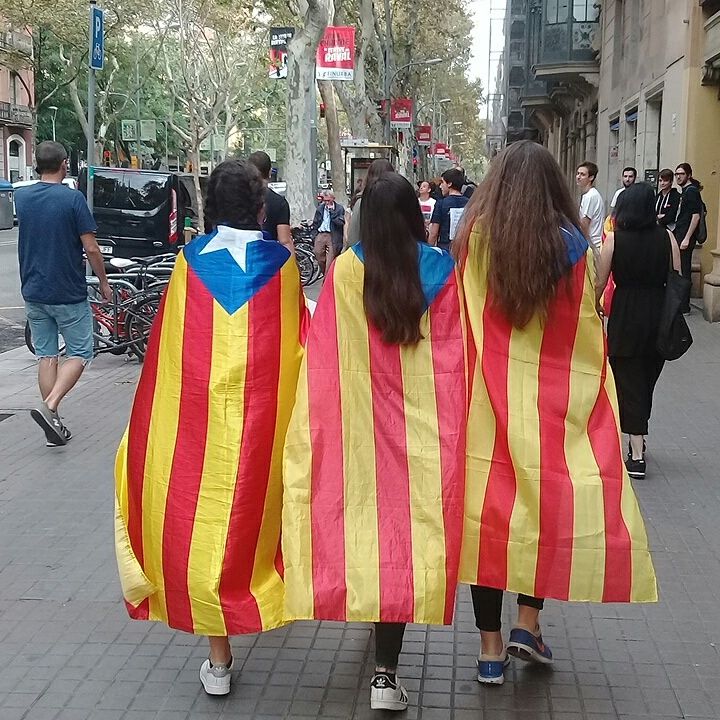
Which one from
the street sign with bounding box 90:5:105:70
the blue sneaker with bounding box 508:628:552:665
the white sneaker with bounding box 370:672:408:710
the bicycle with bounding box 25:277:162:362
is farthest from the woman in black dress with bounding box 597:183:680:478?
the street sign with bounding box 90:5:105:70

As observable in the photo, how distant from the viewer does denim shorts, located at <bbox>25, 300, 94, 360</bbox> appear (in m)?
7.25

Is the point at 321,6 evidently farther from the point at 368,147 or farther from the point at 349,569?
the point at 349,569

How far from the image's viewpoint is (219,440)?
3.51 m

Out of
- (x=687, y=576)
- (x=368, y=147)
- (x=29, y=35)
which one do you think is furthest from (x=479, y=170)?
(x=687, y=576)

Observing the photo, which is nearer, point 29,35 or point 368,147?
point 368,147

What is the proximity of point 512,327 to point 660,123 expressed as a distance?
15898mm

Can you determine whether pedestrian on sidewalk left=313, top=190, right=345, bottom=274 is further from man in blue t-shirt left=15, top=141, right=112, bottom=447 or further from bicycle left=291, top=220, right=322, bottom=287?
man in blue t-shirt left=15, top=141, right=112, bottom=447

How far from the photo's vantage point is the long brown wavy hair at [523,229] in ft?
11.4

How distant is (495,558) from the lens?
350 centimetres

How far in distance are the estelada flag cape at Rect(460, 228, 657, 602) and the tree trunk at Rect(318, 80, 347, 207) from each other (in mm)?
29812

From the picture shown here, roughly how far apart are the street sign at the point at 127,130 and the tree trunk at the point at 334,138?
2973cm

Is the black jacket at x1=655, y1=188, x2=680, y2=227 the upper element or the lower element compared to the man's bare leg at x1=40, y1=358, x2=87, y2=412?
upper

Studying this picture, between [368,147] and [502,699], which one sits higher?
[368,147]

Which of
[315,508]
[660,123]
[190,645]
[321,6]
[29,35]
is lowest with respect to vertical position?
[190,645]
